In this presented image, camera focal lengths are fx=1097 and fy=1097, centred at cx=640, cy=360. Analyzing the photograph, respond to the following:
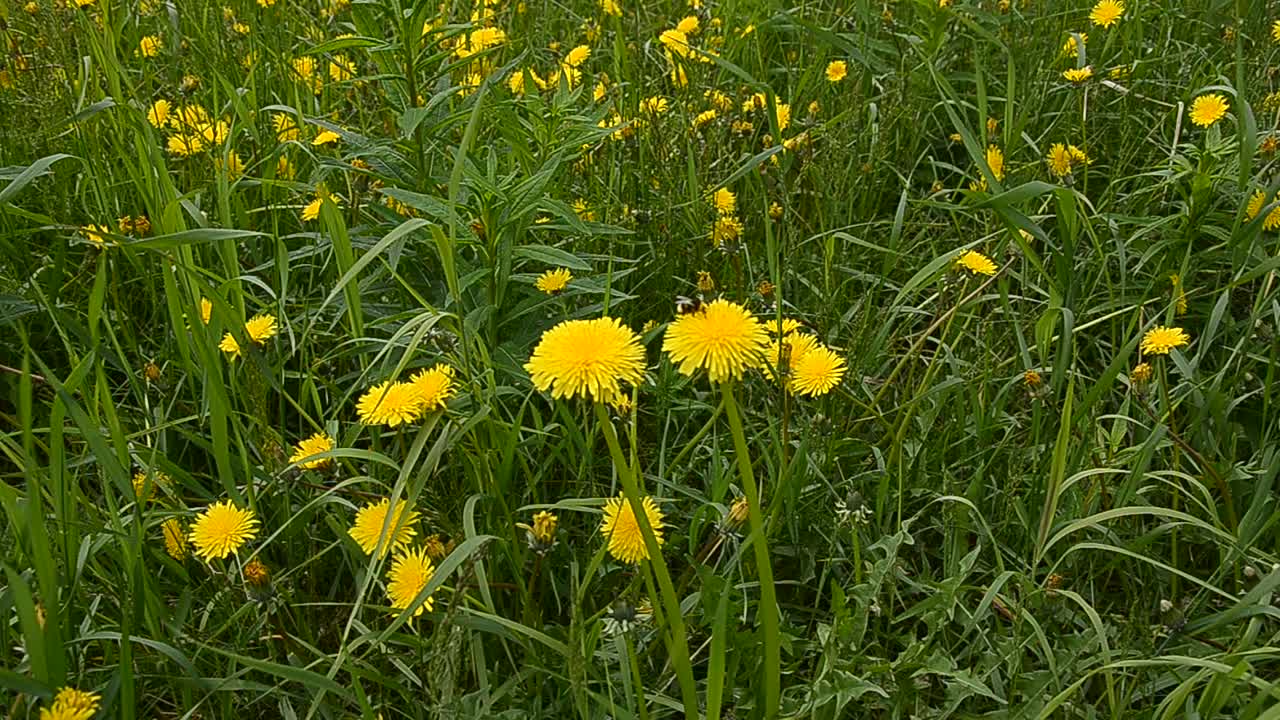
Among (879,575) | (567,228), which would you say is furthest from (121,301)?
(879,575)

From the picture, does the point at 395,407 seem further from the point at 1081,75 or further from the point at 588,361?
the point at 1081,75

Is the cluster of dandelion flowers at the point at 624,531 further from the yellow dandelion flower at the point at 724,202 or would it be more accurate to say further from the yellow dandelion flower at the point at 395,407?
the yellow dandelion flower at the point at 724,202

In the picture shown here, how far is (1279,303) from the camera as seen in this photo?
1764 mm

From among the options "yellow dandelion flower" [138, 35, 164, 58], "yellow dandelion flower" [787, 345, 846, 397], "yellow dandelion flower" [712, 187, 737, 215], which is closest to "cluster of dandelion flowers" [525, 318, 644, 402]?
"yellow dandelion flower" [787, 345, 846, 397]

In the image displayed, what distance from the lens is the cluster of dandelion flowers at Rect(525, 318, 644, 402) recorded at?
41.0 inches

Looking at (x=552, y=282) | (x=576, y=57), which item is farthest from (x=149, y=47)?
(x=552, y=282)

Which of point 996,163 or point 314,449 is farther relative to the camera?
point 996,163

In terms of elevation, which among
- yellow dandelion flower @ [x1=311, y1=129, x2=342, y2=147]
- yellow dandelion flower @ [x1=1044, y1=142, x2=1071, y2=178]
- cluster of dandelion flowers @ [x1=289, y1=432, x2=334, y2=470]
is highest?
yellow dandelion flower @ [x1=311, y1=129, x2=342, y2=147]

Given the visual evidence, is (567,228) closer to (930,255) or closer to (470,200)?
(470,200)

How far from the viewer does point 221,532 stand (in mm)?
1343

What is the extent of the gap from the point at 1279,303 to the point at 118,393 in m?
1.93

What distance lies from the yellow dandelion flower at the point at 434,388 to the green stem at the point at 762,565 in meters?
0.42

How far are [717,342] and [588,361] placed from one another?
0.13 m

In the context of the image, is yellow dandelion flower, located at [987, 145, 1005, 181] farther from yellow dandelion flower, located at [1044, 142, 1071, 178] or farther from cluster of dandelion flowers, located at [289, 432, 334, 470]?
cluster of dandelion flowers, located at [289, 432, 334, 470]
